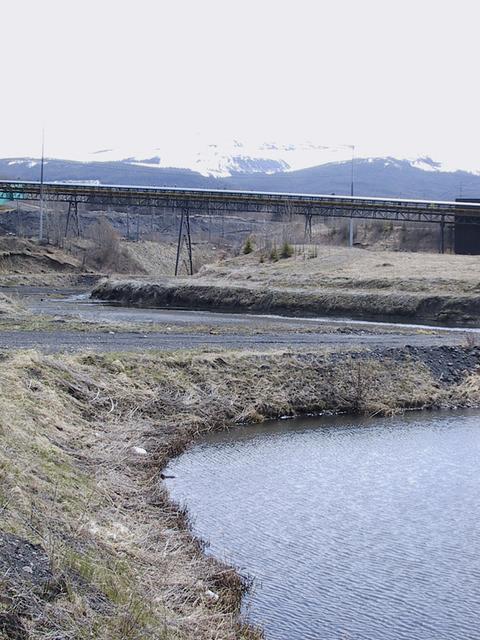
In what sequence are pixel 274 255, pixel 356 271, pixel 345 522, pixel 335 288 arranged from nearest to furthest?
pixel 345 522 < pixel 335 288 < pixel 356 271 < pixel 274 255

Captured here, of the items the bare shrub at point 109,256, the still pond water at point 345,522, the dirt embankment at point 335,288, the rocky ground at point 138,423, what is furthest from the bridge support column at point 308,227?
the still pond water at point 345,522

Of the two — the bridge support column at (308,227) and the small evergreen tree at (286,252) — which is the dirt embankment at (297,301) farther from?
Answer: the bridge support column at (308,227)

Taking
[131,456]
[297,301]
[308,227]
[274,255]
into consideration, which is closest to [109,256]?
[308,227]

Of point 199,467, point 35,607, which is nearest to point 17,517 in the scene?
point 35,607

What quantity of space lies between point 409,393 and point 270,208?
8432cm

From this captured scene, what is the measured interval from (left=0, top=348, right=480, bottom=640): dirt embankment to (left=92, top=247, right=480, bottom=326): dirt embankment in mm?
25128

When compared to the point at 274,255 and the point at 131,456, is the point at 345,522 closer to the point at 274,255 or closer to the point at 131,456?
the point at 131,456

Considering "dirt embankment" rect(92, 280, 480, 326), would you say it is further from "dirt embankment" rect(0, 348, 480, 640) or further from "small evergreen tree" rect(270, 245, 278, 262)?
"dirt embankment" rect(0, 348, 480, 640)

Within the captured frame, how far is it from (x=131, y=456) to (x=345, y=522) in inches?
163

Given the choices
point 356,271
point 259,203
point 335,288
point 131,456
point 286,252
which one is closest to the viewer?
point 131,456

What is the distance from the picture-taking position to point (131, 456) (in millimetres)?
17938

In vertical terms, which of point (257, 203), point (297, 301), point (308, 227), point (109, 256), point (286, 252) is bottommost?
point (297, 301)

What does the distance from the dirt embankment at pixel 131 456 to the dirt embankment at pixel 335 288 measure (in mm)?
25128

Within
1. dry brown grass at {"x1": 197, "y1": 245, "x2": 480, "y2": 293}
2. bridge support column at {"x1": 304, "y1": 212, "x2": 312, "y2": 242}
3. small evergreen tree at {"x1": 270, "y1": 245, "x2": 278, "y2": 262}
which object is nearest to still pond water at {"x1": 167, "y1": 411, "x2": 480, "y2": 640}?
dry brown grass at {"x1": 197, "y1": 245, "x2": 480, "y2": 293}
